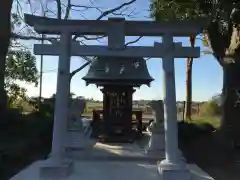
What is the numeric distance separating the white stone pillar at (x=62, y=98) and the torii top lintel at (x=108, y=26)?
21 cm

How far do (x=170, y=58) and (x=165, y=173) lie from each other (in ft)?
7.10

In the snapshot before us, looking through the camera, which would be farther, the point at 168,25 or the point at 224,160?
the point at 224,160

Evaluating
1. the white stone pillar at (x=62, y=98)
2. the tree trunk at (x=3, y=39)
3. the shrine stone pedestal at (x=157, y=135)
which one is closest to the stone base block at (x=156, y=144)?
the shrine stone pedestal at (x=157, y=135)

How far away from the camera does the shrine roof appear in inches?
504

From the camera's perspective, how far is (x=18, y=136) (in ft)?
41.0

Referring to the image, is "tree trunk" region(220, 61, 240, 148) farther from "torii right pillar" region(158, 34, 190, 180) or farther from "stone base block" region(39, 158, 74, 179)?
"stone base block" region(39, 158, 74, 179)

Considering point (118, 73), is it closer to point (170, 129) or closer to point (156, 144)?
point (156, 144)

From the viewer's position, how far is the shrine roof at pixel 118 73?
12795 mm

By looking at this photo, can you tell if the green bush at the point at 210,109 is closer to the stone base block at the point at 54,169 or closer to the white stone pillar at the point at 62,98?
the white stone pillar at the point at 62,98

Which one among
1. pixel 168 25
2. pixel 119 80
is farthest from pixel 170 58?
pixel 119 80

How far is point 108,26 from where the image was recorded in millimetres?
8109

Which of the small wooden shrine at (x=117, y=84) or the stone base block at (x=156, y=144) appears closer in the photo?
the stone base block at (x=156, y=144)

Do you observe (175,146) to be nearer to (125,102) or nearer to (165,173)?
(165,173)

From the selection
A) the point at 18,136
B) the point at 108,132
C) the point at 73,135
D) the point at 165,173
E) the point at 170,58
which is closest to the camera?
the point at 165,173
